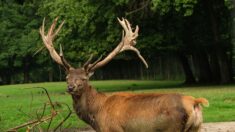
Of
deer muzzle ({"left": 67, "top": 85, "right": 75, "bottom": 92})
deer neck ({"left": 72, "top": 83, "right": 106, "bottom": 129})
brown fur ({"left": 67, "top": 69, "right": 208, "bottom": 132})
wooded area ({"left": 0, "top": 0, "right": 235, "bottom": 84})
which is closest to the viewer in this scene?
brown fur ({"left": 67, "top": 69, "right": 208, "bottom": 132})

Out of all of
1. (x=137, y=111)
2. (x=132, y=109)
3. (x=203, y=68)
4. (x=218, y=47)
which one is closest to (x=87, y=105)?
(x=132, y=109)

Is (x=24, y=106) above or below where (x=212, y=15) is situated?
below

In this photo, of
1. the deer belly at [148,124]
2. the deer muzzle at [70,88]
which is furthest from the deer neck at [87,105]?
the deer belly at [148,124]

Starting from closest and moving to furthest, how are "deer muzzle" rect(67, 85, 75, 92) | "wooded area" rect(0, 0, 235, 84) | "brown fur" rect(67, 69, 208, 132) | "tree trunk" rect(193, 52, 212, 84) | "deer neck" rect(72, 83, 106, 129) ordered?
"brown fur" rect(67, 69, 208, 132) < "deer muzzle" rect(67, 85, 75, 92) < "deer neck" rect(72, 83, 106, 129) < "wooded area" rect(0, 0, 235, 84) < "tree trunk" rect(193, 52, 212, 84)

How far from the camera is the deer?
848 centimetres

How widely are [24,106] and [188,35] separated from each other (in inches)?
576

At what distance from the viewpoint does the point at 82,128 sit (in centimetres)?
1516

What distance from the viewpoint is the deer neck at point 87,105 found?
1001 centimetres

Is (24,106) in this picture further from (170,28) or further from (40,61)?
(40,61)

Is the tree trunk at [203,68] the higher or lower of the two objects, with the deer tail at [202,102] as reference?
lower

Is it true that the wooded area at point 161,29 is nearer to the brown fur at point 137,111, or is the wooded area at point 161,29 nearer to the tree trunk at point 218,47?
the tree trunk at point 218,47

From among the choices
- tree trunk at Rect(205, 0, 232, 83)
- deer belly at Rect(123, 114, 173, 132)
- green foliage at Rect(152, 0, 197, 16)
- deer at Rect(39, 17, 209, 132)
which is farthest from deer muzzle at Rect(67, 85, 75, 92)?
tree trunk at Rect(205, 0, 232, 83)

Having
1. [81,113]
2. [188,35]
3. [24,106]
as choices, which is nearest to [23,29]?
[188,35]

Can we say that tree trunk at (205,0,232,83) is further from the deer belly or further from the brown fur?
the deer belly
